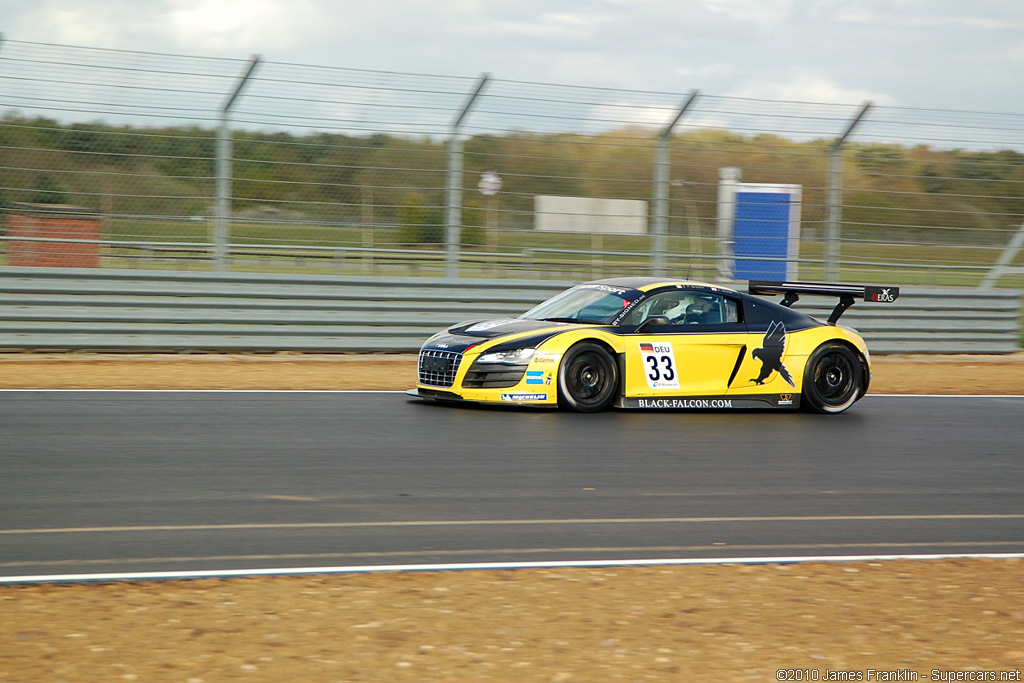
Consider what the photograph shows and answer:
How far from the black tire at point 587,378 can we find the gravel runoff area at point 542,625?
490 cm

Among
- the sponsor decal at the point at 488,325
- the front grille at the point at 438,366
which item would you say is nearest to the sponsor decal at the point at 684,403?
the sponsor decal at the point at 488,325

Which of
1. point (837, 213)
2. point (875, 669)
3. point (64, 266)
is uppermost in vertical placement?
point (837, 213)

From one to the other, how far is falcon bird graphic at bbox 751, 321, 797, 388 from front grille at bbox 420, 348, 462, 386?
9.06 ft

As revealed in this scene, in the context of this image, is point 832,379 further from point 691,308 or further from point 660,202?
point 660,202

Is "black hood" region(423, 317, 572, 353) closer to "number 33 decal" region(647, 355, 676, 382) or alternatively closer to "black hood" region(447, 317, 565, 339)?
"black hood" region(447, 317, 565, 339)

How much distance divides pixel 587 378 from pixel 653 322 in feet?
2.63

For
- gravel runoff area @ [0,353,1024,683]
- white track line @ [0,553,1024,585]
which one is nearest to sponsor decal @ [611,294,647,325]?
white track line @ [0,553,1024,585]

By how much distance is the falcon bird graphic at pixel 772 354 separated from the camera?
10.9m

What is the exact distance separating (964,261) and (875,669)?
1436 centimetres

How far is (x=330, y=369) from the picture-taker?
44.3ft

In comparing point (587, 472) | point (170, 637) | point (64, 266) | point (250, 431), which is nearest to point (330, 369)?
point (64, 266)

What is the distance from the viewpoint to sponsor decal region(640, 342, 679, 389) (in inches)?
412

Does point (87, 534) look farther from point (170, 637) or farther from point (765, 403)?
point (765, 403)

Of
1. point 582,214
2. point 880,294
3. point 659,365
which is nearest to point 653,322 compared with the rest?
point 659,365
